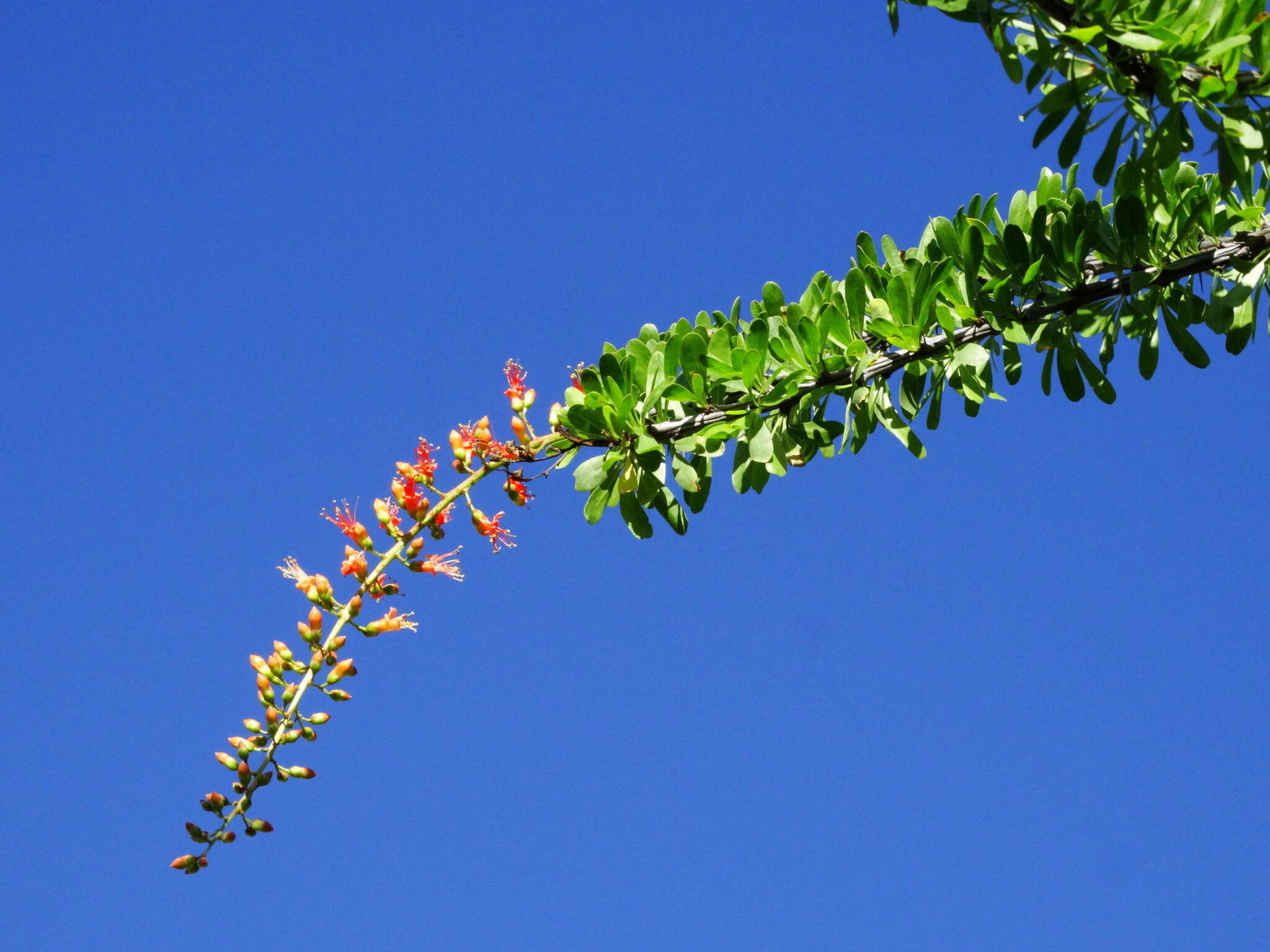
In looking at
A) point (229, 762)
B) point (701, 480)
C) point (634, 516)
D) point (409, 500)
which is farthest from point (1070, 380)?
point (229, 762)

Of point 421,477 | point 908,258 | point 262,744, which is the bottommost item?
point 262,744

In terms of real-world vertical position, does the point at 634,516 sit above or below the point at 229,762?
above

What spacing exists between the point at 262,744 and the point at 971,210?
93.5 inches

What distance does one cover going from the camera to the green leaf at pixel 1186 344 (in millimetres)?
2896

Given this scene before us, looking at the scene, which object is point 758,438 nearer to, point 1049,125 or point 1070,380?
point 1070,380

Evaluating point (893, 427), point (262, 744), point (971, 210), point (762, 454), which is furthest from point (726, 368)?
point (262, 744)

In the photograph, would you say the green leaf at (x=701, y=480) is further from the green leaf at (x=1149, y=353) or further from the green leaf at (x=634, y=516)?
the green leaf at (x=1149, y=353)

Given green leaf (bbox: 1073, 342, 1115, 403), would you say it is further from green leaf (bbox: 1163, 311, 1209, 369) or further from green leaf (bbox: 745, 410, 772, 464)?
green leaf (bbox: 745, 410, 772, 464)

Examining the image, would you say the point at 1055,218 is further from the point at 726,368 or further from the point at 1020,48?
the point at 726,368

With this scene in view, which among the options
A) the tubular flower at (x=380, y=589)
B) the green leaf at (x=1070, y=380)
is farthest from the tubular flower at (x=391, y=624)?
the green leaf at (x=1070, y=380)

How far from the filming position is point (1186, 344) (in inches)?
114

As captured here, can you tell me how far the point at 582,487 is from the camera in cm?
291

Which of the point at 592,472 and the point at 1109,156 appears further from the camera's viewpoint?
the point at 592,472

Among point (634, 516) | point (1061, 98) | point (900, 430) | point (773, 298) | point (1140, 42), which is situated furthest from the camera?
point (773, 298)
